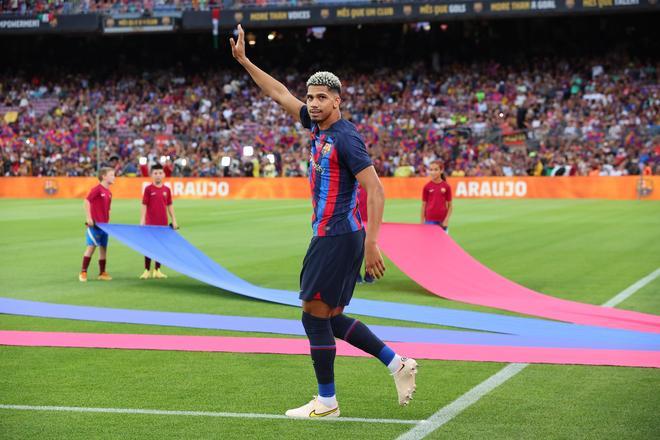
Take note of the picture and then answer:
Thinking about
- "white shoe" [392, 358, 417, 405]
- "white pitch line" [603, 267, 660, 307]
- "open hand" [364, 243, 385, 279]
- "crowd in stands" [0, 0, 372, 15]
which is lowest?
"white pitch line" [603, 267, 660, 307]

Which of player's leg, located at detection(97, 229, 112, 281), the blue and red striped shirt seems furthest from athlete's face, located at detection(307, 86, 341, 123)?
player's leg, located at detection(97, 229, 112, 281)

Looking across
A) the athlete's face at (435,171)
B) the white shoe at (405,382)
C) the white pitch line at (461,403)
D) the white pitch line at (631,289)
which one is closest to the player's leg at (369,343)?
the white shoe at (405,382)

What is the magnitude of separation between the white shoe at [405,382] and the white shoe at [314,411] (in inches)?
16.4

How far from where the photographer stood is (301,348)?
28.7 ft

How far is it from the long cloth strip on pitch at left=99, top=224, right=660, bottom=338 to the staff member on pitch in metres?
3.65

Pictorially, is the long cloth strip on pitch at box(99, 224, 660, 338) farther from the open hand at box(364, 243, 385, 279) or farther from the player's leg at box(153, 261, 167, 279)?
the open hand at box(364, 243, 385, 279)

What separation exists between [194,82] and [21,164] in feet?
34.8

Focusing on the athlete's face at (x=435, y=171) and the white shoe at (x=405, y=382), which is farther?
the athlete's face at (x=435, y=171)

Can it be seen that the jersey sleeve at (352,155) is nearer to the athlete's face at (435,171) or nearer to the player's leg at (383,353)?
the player's leg at (383,353)

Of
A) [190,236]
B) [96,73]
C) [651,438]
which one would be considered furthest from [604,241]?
[96,73]

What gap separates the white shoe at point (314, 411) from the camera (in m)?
6.33

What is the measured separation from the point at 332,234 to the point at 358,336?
745 mm

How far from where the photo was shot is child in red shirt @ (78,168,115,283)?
14.4 metres

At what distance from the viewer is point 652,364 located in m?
7.96
